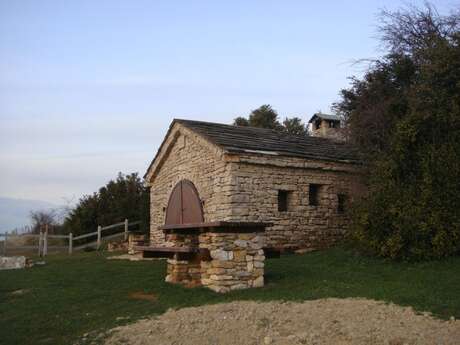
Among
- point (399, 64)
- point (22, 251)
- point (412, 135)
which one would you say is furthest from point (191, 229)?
point (22, 251)

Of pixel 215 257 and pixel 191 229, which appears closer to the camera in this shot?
pixel 215 257

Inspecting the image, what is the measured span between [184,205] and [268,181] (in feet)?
13.0

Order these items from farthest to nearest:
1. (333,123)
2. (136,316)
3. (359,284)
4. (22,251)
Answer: (333,123), (22,251), (359,284), (136,316)

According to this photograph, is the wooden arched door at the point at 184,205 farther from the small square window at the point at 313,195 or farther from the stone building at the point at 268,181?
the small square window at the point at 313,195

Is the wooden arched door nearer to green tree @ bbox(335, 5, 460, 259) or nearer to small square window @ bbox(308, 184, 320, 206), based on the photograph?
small square window @ bbox(308, 184, 320, 206)

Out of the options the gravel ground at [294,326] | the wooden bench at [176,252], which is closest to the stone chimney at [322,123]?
the wooden bench at [176,252]

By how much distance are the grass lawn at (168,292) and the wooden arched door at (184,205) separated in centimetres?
374

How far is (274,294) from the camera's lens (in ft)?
29.7

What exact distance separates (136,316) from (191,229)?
280 cm

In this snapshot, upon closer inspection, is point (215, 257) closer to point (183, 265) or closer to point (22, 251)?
point (183, 265)

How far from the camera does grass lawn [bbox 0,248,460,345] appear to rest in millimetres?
8180

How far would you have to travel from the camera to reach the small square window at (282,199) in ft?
53.8

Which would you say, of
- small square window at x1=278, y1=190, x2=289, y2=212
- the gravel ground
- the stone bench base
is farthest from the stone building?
the gravel ground

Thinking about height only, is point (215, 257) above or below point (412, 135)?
below
